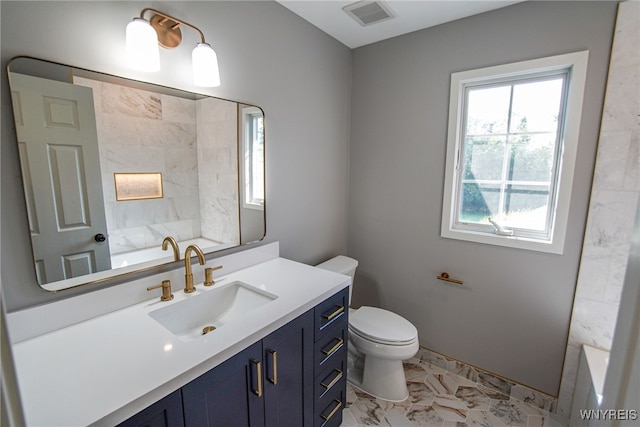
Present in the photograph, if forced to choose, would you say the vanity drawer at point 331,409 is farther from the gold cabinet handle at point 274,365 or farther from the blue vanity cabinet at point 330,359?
the gold cabinet handle at point 274,365

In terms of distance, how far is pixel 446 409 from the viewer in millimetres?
1829

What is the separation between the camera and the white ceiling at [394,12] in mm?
1711

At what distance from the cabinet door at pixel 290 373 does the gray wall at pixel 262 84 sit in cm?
72

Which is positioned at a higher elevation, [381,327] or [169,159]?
[169,159]

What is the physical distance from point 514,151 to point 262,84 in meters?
1.63

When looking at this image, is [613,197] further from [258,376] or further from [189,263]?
[189,263]

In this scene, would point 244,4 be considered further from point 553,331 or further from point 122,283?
point 553,331

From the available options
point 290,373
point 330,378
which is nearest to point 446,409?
point 330,378

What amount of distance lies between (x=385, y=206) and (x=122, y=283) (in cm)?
179

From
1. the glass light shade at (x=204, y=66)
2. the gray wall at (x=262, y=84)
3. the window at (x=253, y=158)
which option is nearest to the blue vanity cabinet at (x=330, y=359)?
the gray wall at (x=262, y=84)

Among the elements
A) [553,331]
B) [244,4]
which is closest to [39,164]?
[244,4]

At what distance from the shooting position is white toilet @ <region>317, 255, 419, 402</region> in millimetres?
1786

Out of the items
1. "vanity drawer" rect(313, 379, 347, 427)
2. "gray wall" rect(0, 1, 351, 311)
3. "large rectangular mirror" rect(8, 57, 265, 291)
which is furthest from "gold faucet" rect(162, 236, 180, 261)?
"vanity drawer" rect(313, 379, 347, 427)

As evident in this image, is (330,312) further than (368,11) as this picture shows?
No
